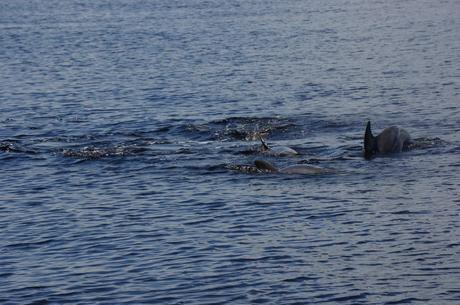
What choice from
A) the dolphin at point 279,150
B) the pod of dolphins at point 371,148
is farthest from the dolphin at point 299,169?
the dolphin at point 279,150

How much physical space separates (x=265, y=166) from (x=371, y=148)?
3.39m

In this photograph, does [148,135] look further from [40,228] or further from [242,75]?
[242,75]

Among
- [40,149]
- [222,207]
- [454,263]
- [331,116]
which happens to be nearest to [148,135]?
[40,149]

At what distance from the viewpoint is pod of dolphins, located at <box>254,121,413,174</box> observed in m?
29.7

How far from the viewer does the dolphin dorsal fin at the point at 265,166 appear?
30078mm

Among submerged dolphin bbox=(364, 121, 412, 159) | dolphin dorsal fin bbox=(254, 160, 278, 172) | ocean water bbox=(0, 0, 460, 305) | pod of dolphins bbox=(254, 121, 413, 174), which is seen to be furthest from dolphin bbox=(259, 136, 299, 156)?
submerged dolphin bbox=(364, 121, 412, 159)

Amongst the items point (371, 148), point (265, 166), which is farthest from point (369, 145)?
point (265, 166)

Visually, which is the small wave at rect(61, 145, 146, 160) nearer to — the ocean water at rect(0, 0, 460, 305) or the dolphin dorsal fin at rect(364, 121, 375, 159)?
the ocean water at rect(0, 0, 460, 305)

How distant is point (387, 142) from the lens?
104ft

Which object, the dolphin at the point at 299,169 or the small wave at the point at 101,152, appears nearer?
the dolphin at the point at 299,169

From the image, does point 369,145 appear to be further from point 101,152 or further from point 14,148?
point 14,148

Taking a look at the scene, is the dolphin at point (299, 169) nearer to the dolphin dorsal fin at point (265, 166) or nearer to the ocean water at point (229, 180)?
the dolphin dorsal fin at point (265, 166)

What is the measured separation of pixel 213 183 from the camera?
29047 mm

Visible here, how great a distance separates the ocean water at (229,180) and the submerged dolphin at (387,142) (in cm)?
43
